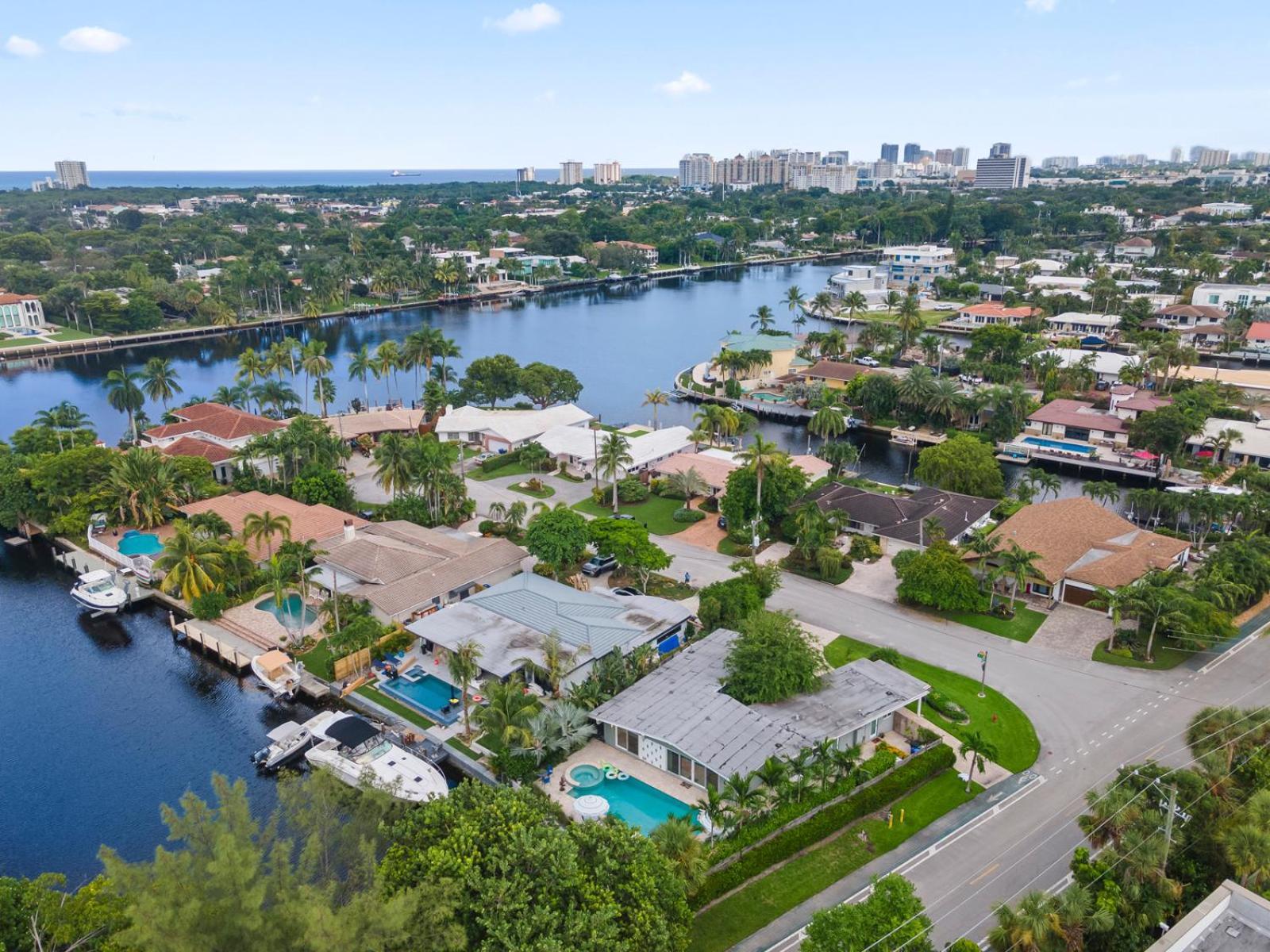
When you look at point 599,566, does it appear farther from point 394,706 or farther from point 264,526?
point 264,526

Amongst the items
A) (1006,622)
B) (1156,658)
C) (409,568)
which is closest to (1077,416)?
(1006,622)

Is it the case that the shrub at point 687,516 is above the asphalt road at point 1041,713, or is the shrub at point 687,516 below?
above

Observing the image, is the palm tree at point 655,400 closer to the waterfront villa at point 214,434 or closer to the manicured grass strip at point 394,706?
the waterfront villa at point 214,434

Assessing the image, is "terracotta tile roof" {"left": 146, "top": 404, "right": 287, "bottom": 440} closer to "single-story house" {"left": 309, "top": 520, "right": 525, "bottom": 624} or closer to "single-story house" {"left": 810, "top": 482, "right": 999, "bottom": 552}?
"single-story house" {"left": 309, "top": 520, "right": 525, "bottom": 624}

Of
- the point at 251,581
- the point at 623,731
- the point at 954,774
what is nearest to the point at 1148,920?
the point at 954,774

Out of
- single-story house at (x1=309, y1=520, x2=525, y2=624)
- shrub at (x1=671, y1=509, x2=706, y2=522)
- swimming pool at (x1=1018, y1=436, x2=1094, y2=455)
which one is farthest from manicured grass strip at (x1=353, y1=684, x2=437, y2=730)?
swimming pool at (x1=1018, y1=436, x2=1094, y2=455)

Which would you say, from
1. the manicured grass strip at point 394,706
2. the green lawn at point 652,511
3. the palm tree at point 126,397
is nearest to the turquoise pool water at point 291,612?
the manicured grass strip at point 394,706

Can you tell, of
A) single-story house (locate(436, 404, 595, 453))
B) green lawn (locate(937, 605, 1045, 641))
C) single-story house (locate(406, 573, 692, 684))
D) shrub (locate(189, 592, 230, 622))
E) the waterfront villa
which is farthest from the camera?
single-story house (locate(436, 404, 595, 453))
